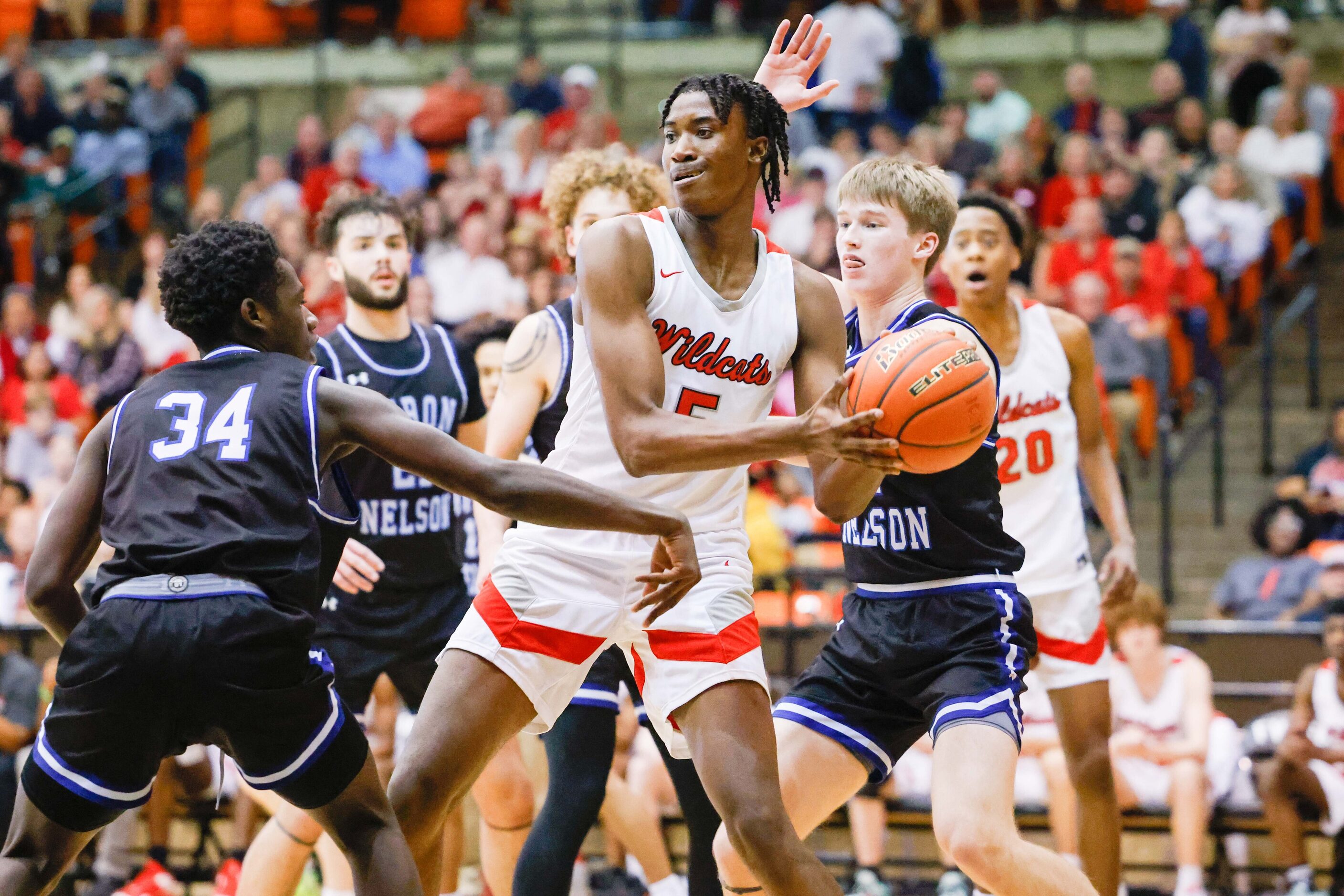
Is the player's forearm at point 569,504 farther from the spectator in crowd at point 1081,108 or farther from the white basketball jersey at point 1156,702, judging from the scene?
the spectator in crowd at point 1081,108

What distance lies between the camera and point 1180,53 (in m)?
13.5

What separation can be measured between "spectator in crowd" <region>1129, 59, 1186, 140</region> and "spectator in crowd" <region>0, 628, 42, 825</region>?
9.32 meters

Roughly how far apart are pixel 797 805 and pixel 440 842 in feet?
3.46

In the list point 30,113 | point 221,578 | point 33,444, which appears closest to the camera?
point 221,578

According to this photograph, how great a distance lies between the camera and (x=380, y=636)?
5359 millimetres

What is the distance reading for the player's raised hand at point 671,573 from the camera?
3.56 meters

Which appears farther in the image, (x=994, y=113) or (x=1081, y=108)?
(x=994, y=113)

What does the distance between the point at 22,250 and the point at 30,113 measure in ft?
5.08

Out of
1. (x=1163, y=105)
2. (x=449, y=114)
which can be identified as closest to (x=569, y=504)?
(x=1163, y=105)

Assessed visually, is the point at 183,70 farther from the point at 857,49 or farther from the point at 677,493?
the point at 677,493

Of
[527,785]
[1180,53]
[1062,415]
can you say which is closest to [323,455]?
[527,785]

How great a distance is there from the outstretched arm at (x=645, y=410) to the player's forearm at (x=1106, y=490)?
2.16 meters

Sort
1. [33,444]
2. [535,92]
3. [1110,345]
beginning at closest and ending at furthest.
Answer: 1. [1110,345]
2. [33,444]
3. [535,92]

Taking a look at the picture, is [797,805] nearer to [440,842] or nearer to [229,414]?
[440,842]
